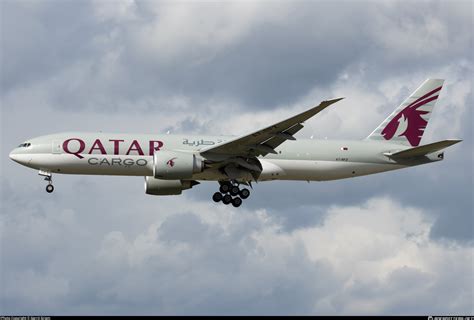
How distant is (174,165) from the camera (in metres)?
56.3

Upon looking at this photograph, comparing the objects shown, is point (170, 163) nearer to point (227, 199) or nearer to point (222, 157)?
point (222, 157)

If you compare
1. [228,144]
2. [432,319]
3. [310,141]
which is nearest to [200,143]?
[228,144]

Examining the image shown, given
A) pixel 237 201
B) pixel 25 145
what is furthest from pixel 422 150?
pixel 25 145

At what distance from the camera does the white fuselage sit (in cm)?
5706

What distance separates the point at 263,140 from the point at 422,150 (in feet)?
32.6

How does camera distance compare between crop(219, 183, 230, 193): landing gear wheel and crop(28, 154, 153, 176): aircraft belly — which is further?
crop(219, 183, 230, 193): landing gear wheel

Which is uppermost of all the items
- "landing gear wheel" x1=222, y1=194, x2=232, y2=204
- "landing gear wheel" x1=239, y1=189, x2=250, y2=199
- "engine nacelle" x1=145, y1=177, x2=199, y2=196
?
"engine nacelle" x1=145, y1=177, x2=199, y2=196

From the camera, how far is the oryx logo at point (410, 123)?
6359 cm

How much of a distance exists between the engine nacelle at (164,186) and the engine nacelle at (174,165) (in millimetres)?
5006

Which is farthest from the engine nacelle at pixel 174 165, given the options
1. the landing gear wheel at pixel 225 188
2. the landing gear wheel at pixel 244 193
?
the landing gear wheel at pixel 244 193

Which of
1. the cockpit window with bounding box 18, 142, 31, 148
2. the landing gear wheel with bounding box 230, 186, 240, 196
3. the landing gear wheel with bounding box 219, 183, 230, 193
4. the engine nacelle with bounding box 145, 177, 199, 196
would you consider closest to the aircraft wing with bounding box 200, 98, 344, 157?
the landing gear wheel with bounding box 230, 186, 240, 196

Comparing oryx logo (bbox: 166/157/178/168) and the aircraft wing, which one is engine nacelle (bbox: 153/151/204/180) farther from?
the aircraft wing

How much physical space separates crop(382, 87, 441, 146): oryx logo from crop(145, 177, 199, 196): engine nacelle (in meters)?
12.7

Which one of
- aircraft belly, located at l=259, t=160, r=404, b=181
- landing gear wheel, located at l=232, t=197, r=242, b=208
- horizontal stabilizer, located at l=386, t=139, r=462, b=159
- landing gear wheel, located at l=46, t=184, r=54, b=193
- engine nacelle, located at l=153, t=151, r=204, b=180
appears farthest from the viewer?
landing gear wheel, located at l=232, t=197, r=242, b=208
